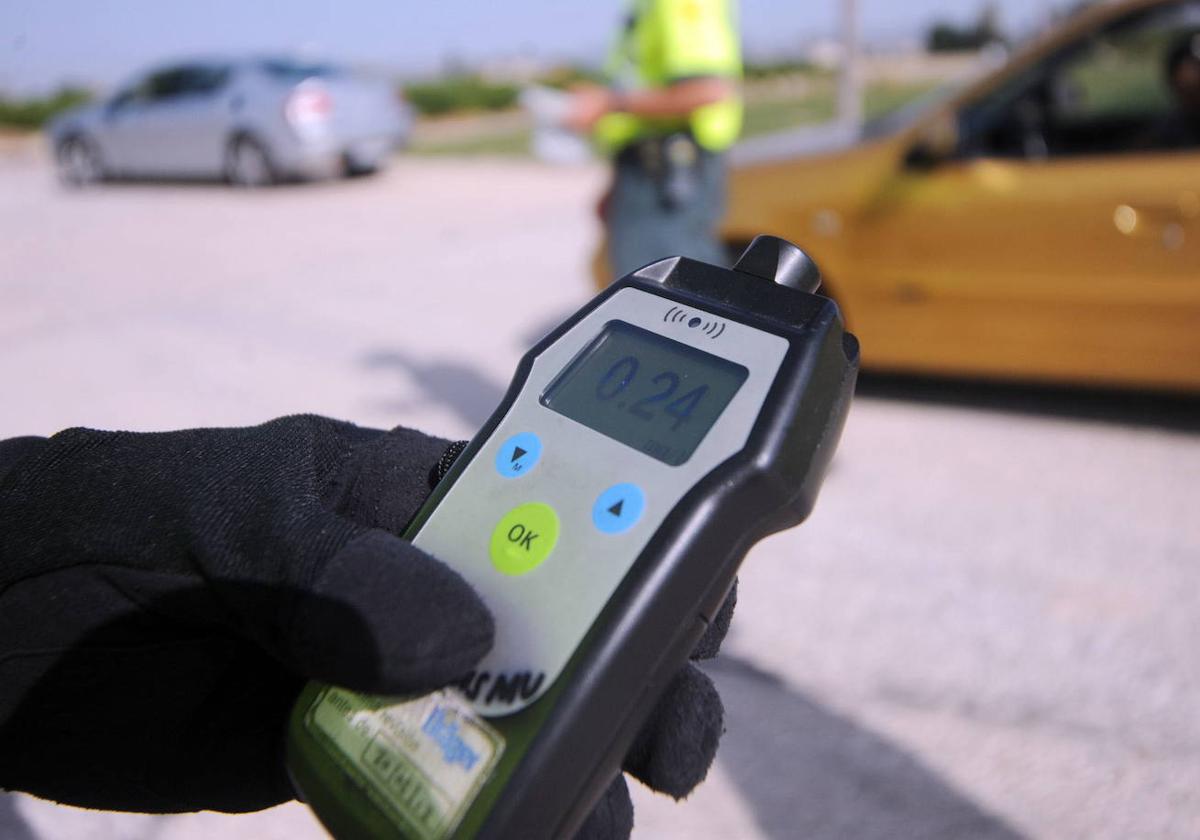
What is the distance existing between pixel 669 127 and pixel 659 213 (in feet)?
1.00

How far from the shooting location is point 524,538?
955 mm

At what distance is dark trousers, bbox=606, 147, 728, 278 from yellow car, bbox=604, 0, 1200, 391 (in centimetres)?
81

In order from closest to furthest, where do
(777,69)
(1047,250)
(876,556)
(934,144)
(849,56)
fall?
1. (876,556)
2. (1047,250)
3. (934,144)
4. (849,56)
5. (777,69)

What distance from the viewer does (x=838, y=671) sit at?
2.73 metres

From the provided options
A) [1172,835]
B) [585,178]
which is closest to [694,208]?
A: [1172,835]

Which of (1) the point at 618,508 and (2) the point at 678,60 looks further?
(2) the point at 678,60

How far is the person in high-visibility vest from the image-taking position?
3.88 m

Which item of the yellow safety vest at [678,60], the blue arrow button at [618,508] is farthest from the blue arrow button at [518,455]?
the yellow safety vest at [678,60]

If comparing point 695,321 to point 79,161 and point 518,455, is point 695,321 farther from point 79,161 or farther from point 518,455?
point 79,161

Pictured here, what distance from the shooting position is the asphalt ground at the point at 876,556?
225 centimetres

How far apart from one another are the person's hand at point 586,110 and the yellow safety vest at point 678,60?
0.04 meters

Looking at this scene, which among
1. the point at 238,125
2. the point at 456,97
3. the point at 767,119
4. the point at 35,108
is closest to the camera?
the point at 238,125

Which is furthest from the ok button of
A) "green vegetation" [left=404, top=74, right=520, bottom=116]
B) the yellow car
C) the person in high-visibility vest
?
"green vegetation" [left=404, top=74, right=520, bottom=116]

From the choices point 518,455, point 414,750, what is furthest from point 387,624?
point 518,455
